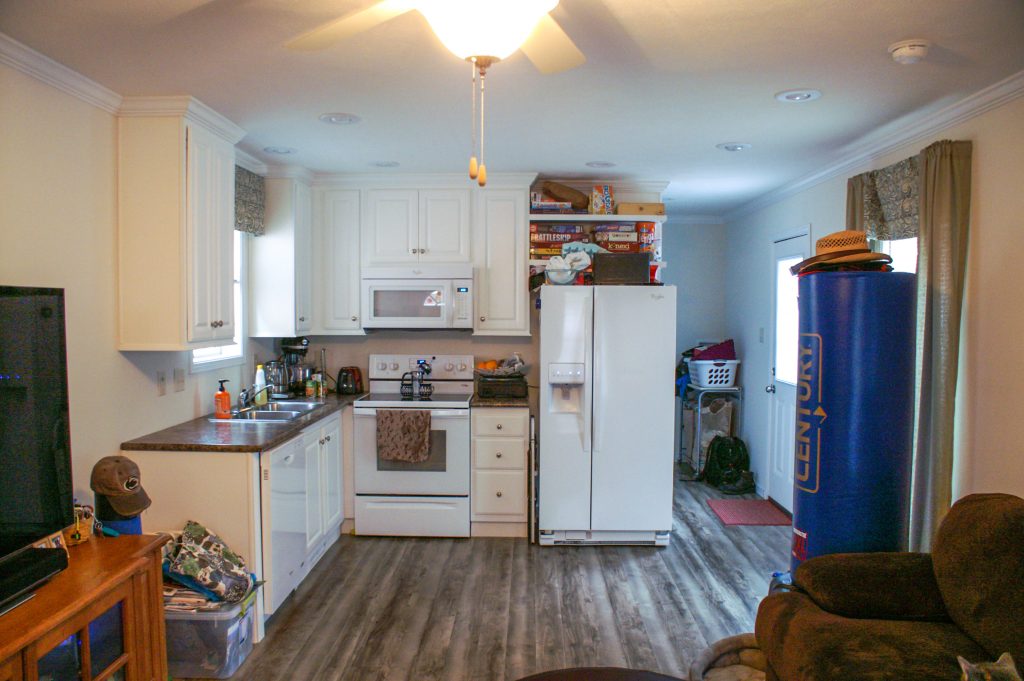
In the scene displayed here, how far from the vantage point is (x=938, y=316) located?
2.80 m

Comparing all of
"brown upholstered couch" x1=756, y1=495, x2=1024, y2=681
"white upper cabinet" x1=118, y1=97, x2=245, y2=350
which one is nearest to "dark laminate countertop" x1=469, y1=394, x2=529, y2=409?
"white upper cabinet" x1=118, y1=97, x2=245, y2=350

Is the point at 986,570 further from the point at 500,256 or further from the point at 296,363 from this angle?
the point at 296,363

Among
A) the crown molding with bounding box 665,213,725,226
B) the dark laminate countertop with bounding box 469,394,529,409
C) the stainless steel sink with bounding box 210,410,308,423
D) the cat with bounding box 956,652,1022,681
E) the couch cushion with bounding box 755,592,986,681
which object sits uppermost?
the crown molding with bounding box 665,213,725,226

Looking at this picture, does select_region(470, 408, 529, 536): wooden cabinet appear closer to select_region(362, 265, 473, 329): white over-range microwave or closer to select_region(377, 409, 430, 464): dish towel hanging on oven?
select_region(377, 409, 430, 464): dish towel hanging on oven

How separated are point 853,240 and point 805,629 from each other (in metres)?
1.59

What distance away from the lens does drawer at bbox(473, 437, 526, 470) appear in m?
4.08

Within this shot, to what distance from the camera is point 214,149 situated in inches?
118

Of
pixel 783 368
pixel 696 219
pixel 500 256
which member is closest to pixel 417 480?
pixel 500 256

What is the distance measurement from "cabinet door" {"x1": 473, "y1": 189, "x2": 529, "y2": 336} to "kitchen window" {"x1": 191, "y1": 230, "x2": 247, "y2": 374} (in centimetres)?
154

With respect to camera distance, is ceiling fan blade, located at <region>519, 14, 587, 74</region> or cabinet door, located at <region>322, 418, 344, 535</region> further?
cabinet door, located at <region>322, 418, 344, 535</region>

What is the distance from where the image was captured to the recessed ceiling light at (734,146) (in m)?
3.44

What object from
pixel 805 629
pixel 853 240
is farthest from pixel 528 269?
pixel 805 629

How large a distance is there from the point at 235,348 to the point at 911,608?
370cm

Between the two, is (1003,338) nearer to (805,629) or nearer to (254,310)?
(805,629)
